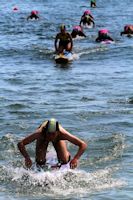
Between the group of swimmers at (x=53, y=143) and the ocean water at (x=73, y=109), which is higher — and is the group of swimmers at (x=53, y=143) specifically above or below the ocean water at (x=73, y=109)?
above

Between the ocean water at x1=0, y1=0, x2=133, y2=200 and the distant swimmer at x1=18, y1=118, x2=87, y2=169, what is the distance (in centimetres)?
26

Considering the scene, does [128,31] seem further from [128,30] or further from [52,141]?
[52,141]

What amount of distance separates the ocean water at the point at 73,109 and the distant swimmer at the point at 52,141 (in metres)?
0.26

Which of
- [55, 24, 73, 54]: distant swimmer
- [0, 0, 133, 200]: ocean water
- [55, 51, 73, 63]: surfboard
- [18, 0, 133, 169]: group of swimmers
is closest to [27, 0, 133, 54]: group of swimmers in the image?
[55, 24, 73, 54]: distant swimmer

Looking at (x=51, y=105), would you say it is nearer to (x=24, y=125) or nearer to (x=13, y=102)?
(x=13, y=102)

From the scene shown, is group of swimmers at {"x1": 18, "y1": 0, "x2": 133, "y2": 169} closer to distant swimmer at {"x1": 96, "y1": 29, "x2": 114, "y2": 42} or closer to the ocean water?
the ocean water

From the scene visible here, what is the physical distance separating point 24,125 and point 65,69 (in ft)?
26.9

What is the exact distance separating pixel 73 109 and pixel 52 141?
540 centimetres

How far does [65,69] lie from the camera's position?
71.2 ft

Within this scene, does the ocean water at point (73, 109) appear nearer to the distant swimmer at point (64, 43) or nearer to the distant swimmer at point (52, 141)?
the distant swimmer at point (52, 141)

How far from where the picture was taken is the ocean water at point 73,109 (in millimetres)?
9758

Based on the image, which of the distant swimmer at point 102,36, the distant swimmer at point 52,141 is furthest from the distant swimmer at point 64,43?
the distant swimmer at point 52,141

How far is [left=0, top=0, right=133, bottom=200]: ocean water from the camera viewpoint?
9758mm

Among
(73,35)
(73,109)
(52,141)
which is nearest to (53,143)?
→ (52,141)
